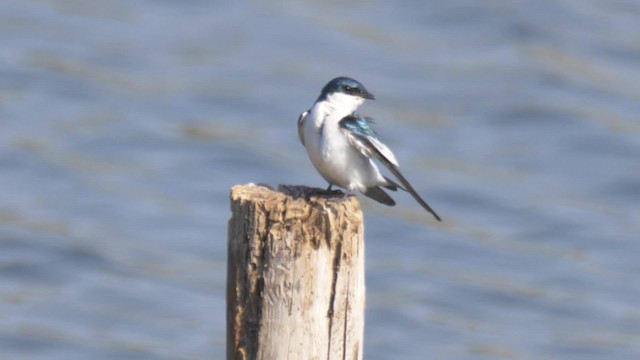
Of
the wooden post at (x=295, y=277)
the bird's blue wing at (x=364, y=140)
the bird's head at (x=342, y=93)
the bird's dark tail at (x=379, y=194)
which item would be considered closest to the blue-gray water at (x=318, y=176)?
the bird's dark tail at (x=379, y=194)

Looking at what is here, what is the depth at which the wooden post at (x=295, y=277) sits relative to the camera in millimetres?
4699

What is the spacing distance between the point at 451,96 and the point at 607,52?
2196mm

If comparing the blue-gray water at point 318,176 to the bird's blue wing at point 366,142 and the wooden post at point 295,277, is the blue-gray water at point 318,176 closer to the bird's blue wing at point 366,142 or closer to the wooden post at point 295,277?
the bird's blue wing at point 366,142

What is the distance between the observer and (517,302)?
40.1 ft

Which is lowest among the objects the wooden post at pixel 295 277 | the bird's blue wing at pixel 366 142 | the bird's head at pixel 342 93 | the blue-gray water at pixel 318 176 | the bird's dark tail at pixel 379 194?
the wooden post at pixel 295 277

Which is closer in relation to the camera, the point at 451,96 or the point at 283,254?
the point at 283,254

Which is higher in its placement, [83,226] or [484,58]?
[484,58]

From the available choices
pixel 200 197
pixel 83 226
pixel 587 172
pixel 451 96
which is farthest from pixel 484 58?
pixel 83 226

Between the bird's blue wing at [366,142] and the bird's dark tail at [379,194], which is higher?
the bird's blue wing at [366,142]

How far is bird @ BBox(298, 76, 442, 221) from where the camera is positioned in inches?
231

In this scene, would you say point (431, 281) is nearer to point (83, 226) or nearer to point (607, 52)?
point (83, 226)

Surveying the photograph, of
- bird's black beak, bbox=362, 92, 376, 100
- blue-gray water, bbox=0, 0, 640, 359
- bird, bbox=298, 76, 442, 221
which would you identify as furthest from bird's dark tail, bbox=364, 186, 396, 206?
blue-gray water, bbox=0, 0, 640, 359

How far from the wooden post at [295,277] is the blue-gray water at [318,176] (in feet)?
19.6

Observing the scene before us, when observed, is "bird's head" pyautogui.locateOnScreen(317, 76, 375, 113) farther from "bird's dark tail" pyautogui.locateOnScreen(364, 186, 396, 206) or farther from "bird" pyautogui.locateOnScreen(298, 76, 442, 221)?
"bird's dark tail" pyautogui.locateOnScreen(364, 186, 396, 206)
